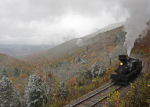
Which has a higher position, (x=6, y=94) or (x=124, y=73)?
(x=124, y=73)

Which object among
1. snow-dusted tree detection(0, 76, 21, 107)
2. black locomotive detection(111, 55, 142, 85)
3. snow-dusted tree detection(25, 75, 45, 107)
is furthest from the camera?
snow-dusted tree detection(0, 76, 21, 107)

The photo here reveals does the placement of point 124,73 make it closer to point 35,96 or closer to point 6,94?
point 35,96

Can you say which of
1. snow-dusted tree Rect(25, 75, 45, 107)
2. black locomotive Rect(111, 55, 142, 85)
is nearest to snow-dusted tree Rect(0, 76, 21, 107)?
snow-dusted tree Rect(25, 75, 45, 107)

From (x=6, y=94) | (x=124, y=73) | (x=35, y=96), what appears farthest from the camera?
(x=6, y=94)

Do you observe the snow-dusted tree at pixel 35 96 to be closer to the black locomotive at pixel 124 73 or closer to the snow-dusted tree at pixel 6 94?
the snow-dusted tree at pixel 6 94

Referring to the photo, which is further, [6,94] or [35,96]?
[6,94]

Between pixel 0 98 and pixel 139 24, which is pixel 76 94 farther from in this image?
pixel 0 98

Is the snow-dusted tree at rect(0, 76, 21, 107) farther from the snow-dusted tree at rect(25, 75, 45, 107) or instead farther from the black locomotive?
the black locomotive

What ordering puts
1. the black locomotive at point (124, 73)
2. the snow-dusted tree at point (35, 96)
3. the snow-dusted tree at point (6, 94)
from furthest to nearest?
the snow-dusted tree at point (6, 94), the snow-dusted tree at point (35, 96), the black locomotive at point (124, 73)

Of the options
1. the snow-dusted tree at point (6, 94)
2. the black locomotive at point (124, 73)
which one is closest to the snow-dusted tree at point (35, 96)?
the snow-dusted tree at point (6, 94)

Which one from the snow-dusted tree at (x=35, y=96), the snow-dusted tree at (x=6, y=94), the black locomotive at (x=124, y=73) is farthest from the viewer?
the snow-dusted tree at (x=6, y=94)

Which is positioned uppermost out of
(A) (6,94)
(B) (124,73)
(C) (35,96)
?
(B) (124,73)

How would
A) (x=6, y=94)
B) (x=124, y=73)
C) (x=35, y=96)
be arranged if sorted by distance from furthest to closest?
(x=6, y=94) < (x=35, y=96) < (x=124, y=73)

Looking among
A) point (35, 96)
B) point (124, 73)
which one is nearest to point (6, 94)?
point (35, 96)
